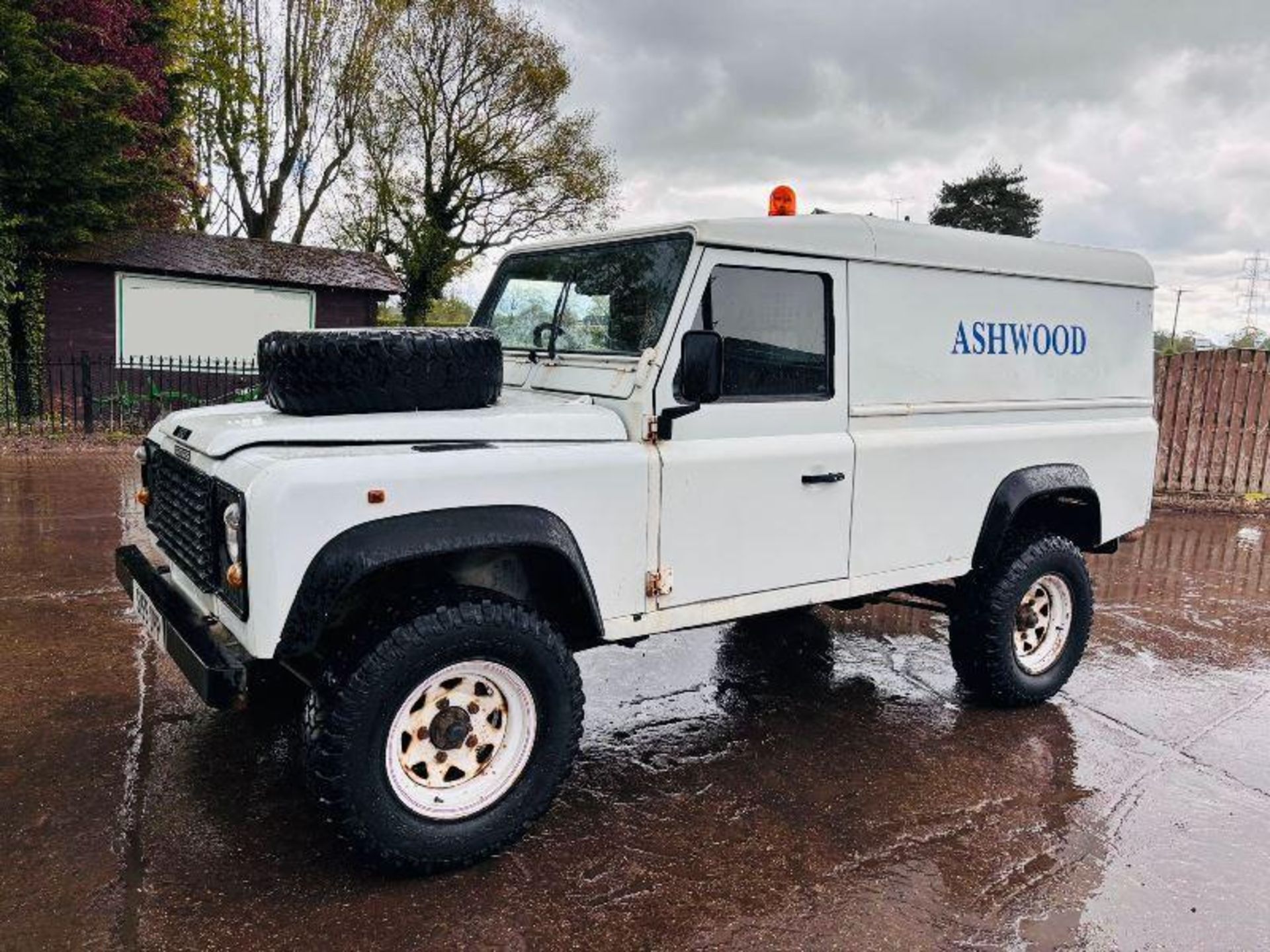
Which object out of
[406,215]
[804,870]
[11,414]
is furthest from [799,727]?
[406,215]

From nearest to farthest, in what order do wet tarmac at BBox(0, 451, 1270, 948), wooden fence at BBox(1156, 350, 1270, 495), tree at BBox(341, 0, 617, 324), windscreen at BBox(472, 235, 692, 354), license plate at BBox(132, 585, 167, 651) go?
wet tarmac at BBox(0, 451, 1270, 948), license plate at BBox(132, 585, 167, 651), windscreen at BBox(472, 235, 692, 354), wooden fence at BBox(1156, 350, 1270, 495), tree at BBox(341, 0, 617, 324)

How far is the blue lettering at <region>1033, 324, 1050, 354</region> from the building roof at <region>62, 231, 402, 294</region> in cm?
1568

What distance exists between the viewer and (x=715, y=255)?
3.58m

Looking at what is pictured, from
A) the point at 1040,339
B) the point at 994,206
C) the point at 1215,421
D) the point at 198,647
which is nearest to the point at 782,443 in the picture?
the point at 1040,339

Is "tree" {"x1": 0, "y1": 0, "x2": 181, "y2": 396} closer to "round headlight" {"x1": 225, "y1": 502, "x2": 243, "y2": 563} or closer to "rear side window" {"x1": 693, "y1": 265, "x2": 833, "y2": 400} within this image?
"round headlight" {"x1": 225, "y1": 502, "x2": 243, "y2": 563}

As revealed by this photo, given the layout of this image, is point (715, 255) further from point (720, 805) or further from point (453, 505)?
point (720, 805)

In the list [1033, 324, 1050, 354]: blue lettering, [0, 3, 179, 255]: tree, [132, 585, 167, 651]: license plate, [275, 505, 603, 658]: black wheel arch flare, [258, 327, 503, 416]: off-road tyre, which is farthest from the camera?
[0, 3, 179, 255]: tree

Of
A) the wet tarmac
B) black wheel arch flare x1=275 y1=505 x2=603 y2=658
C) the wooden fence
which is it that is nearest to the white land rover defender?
black wheel arch flare x1=275 y1=505 x2=603 y2=658

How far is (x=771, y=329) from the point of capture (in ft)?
12.4

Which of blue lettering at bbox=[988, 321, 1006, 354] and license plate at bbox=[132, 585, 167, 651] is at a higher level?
blue lettering at bbox=[988, 321, 1006, 354]

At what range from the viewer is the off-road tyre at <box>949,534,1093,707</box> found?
15.0 feet

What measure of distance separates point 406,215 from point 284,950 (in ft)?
81.2

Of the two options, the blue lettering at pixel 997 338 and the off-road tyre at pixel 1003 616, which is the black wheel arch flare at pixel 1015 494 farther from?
the blue lettering at pixel 997 338

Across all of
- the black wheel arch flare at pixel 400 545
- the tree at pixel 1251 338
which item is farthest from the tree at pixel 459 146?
the black wheel arch flare at pixel 400 545
